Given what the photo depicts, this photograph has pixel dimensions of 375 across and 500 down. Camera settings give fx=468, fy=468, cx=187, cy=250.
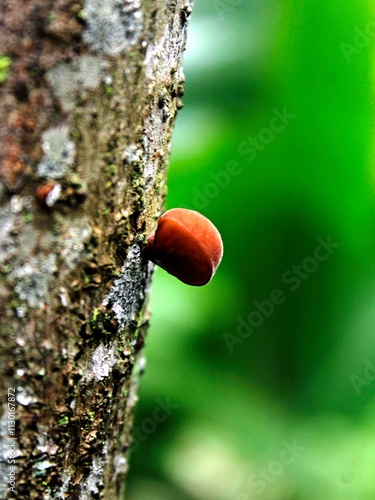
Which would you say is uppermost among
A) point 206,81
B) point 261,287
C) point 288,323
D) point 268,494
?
point 206,81

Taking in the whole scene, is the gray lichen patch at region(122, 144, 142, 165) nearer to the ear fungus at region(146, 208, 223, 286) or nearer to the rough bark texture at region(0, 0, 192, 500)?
the rough bark texture at region(0, 0, 192, 500)

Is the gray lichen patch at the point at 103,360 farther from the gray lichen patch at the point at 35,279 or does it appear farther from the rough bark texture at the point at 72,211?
the gray lichen patch at the point at 35,279

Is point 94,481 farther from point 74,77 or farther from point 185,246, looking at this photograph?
point 74,77

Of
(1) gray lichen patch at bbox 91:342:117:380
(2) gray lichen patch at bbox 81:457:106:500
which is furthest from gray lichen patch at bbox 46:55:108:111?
(2) gray lichen patch at bbox 81:457:106:500

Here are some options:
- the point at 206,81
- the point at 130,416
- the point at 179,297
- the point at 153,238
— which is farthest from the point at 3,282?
the point at 206,81

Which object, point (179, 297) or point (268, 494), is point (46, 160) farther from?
point (268, 494)
